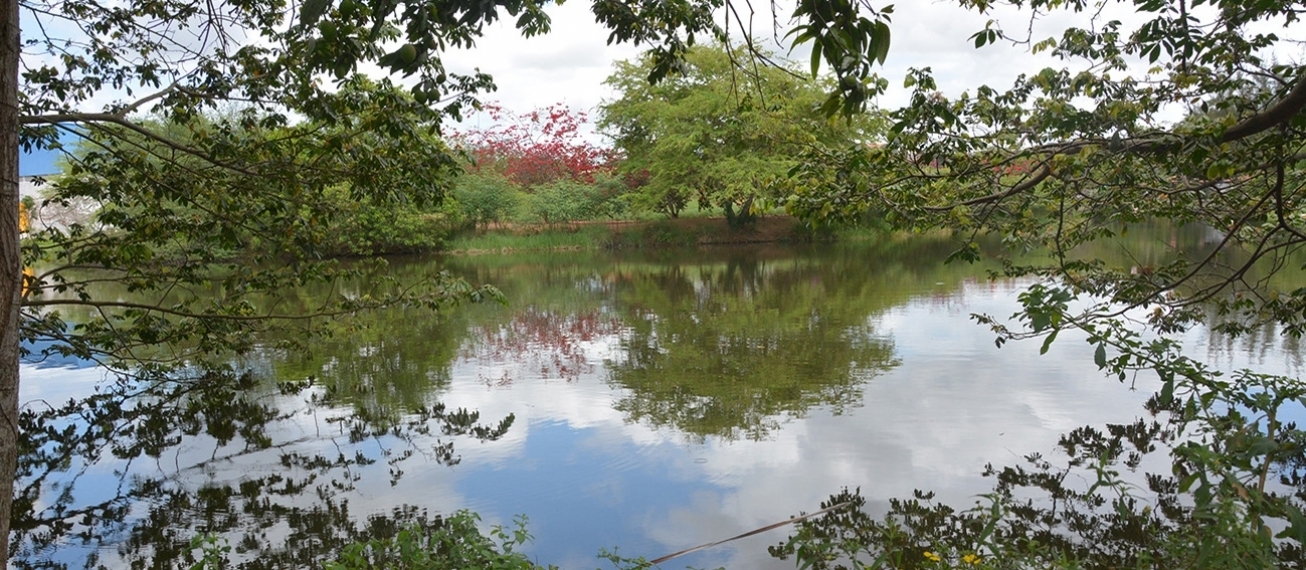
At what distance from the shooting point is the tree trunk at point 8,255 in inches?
93.4

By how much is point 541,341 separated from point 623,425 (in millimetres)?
3623

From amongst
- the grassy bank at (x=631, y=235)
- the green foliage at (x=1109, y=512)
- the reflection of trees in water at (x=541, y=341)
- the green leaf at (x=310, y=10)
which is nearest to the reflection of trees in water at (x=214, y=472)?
the reflection of trees in water at (x=541, y=341)

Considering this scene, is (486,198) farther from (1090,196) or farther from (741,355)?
(1090,196)

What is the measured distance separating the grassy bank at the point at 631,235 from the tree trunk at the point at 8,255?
68.6ft

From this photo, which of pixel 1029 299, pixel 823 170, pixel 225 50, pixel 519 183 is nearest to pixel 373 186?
pixel 225 50

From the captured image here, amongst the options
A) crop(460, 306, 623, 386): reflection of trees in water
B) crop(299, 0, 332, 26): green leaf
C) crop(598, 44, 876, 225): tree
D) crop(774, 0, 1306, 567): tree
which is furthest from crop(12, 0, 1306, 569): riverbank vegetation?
crop(598, 44, 876, 225): tree

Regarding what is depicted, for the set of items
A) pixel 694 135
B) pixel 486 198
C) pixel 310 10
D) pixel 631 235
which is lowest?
pixel 631 235

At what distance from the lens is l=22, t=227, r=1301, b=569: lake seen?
4191 mm

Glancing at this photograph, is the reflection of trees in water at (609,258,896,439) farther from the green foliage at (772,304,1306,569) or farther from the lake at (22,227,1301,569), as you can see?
the green foliage at (772,304,1306,569)

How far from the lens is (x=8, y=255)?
2.40m

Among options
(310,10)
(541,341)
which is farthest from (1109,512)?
(541,341)

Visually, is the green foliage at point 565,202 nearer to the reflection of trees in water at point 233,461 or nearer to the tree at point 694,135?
the tree at point 694,135

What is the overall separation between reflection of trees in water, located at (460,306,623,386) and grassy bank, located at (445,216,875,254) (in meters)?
12.3

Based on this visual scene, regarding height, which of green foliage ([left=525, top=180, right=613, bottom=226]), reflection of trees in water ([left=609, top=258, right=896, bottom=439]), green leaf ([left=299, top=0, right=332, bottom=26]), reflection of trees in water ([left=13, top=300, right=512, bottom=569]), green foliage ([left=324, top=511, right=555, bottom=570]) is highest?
green leaf ([left=299, top=0, right=332, bottom=26])
